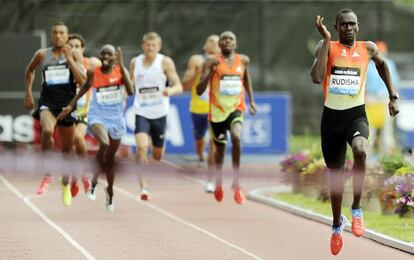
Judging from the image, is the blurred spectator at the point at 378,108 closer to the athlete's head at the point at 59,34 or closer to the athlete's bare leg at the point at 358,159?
the athlete's head at the point at 59,34

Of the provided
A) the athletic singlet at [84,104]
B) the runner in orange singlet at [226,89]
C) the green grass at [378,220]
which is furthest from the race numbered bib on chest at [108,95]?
the green grass at [378,220]

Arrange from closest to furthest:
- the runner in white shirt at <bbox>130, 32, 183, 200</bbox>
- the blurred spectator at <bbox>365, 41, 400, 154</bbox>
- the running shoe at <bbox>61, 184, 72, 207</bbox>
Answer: the running shoe at <bbox>61, 184, 72, 207</bbox> → the runner in white shirt at <bbox>130, 32, 183, 200</bbox> → the blurred spectator at <bbox>365, 41, 400, 154</bbox>

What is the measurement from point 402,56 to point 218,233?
57.0ft

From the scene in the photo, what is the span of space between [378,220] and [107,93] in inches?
141

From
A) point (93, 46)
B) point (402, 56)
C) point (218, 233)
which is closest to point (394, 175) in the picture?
point (218, 233)

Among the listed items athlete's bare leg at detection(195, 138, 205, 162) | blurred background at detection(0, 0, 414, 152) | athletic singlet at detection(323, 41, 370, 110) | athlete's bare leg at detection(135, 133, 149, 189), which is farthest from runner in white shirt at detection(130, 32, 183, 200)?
blurred background at detection(0, 0, 414, 152)

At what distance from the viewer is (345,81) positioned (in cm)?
1270

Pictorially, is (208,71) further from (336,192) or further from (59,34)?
(336,192)

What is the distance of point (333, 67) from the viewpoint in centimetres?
1269

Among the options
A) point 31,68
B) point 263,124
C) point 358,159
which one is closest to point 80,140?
point 31,68

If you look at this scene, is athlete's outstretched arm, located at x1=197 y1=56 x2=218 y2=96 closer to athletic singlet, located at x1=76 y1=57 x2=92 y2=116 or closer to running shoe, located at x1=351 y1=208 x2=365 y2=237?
athletic singlet, located at x1=76 y1=57 x2=92 y2=116

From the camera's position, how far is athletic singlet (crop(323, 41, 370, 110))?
12.7m

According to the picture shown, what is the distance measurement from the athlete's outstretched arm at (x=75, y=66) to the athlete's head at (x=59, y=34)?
0.11 meters

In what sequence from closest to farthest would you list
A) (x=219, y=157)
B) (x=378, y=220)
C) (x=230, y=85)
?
1. (x=378, y=220)
2. (x=230, y=85)
3. (x=219, y=157)
